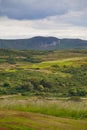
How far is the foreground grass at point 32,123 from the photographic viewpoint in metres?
45.0

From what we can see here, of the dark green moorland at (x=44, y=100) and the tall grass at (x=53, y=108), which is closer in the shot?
the dark green moorland at (x=44, y=100)

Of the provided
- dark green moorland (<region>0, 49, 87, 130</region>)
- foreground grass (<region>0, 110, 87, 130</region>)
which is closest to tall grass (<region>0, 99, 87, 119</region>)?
dark green moorland (<region>0, 49, 87, 130</region>)

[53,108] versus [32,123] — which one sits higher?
[32,123]

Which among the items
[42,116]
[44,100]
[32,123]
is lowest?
[44,100]

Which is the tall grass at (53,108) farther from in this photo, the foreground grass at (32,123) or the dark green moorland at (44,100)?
the foreground grass at (32,123)

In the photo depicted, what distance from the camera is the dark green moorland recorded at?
48.2m

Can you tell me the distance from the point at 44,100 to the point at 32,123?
2630 centimetres

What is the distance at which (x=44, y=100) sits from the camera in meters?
73.5

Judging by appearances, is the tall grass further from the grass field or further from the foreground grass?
the foreground grass

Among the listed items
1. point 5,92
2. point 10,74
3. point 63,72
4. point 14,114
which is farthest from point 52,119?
point 63,72

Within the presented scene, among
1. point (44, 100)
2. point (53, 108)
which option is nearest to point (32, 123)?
point (53, 108)

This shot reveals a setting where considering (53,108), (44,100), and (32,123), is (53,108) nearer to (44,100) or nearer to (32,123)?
(44,100)

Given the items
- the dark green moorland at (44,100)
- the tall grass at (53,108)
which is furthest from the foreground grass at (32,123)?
the tall grass at (53,108)

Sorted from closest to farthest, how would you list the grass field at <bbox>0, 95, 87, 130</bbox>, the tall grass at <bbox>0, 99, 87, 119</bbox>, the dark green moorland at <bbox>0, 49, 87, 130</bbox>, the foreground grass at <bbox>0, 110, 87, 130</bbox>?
1. the foreground grass at <bbox>0, 110, 87, 130</bbox>
2. the grass field at <bbox>0, 95, 87, 130</bbox>
3. the dark green moorland at <bbox>0, 49, 87, 130</bbox>
4. the tall grass at <bbox>0, 99, 87, 119</bbox>
